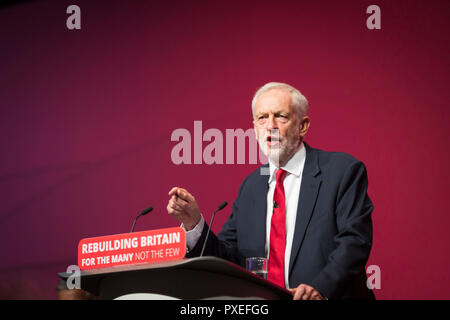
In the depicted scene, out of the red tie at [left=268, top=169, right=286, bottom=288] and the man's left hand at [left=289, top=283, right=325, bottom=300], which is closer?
the man's left hand at [left=289, top=283, right=325, bottom=300]

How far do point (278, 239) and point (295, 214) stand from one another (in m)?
0.13

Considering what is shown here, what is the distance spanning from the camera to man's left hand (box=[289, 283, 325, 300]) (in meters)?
1.63

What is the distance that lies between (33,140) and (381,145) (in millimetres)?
2487

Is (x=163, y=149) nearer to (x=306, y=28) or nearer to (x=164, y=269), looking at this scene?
(x=306, y=28)

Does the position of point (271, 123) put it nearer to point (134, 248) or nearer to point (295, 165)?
point (295, 165)

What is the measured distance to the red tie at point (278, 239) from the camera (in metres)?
2.08

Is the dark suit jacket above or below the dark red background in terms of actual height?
below

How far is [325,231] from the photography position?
2.05 metres

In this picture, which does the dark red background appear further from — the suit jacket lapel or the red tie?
the red tie

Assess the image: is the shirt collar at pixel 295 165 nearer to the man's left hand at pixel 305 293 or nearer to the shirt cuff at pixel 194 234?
the shirt cuff at pixel 194 234

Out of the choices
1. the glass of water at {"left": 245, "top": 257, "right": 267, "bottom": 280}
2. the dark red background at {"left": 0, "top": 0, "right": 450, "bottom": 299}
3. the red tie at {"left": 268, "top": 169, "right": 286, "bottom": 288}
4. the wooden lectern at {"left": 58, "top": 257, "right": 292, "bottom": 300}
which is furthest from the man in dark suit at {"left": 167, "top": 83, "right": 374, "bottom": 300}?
the dark red background at {"left": 0, "top": 0, "right": 450, "bottom": 299}

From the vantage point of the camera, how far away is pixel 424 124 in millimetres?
2918

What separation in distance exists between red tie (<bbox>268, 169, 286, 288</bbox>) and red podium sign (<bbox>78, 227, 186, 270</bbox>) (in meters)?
0.76
